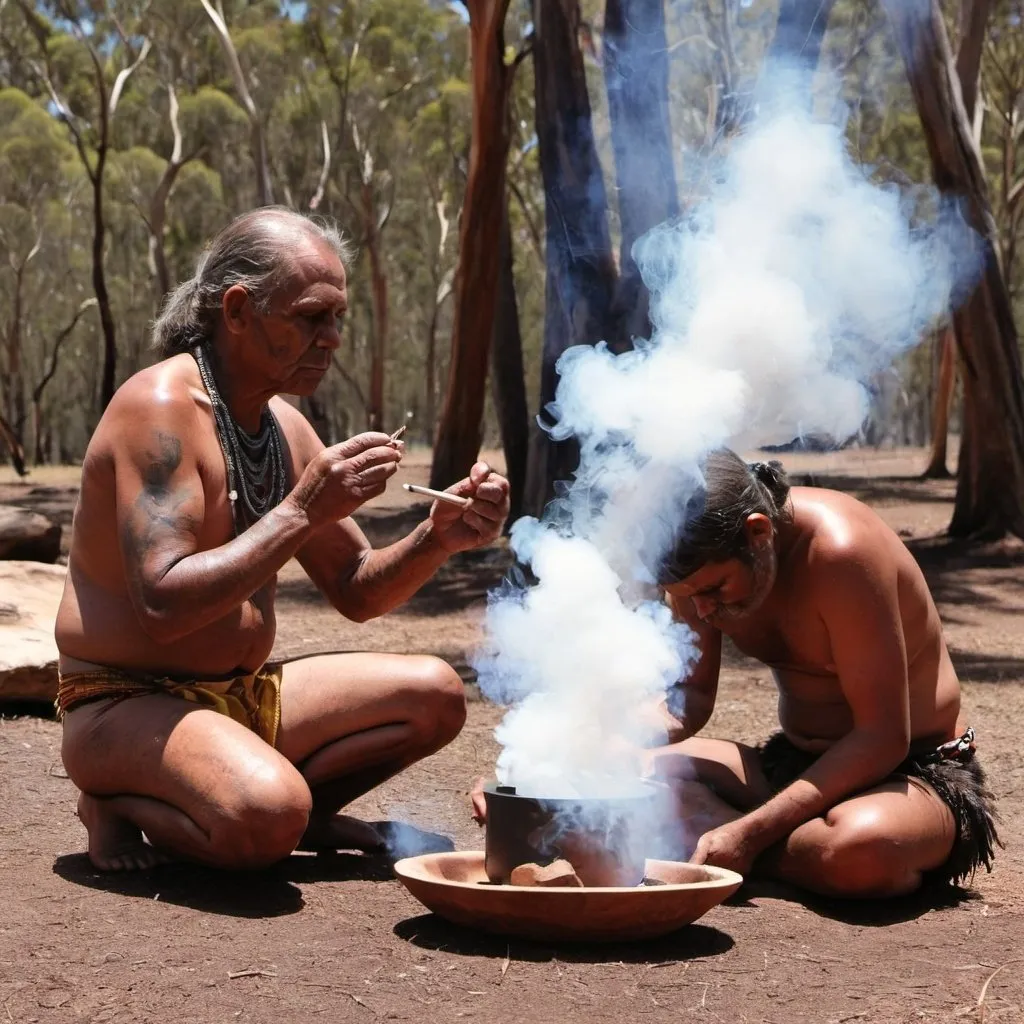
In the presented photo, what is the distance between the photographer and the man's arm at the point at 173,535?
3.24 m

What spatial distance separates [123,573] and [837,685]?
69.8 inches

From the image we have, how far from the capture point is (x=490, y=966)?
292 centimetres

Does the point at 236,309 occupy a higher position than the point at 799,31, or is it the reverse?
the point at 799,31

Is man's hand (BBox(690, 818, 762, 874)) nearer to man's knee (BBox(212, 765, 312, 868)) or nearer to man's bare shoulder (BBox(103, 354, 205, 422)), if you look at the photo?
man's knee (BBox(212, 765, 312, 868))

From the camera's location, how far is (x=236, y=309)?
11.7ft

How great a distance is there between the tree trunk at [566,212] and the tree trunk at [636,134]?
21cm

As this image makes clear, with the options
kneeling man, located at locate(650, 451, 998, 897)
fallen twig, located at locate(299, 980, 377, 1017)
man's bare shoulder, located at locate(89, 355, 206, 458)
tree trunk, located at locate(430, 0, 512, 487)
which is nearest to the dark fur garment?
kneeling man, located at locate(650, 451, 998, 897)

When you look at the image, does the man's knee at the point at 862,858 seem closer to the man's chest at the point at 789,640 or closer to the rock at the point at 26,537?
the man's chest at the point at 789,640

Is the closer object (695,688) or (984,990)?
(984,990)

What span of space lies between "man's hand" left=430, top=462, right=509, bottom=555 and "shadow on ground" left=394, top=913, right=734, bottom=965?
35.5 inches

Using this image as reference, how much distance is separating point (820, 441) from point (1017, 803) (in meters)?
1.37

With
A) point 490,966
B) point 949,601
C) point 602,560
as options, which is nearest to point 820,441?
point 602,560

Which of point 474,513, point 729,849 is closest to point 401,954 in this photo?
point 729,849

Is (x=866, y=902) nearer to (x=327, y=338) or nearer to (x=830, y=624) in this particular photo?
(x=830, y=624)
